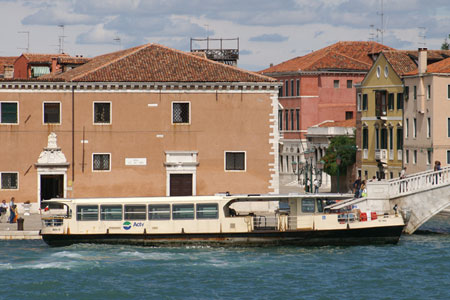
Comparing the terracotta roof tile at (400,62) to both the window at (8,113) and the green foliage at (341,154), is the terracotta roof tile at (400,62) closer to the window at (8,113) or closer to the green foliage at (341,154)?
the green foliage at (341,154)

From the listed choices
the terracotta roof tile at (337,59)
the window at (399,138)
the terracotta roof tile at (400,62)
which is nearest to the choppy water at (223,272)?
the window at (399,138)

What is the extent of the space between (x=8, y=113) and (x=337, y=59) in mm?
37918

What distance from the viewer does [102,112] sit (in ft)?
146

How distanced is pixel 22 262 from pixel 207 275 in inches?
233

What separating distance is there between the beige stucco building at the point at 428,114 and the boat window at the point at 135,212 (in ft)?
65.1

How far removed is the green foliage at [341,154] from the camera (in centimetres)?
6531

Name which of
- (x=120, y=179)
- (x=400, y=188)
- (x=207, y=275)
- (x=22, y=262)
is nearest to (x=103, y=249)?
(x=22, y=262)

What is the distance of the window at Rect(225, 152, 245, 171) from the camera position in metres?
44.8

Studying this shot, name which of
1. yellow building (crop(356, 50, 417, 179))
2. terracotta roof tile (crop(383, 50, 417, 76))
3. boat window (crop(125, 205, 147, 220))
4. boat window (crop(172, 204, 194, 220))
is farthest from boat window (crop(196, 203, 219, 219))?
terracotta roof tile (crop(383, 50, 417, 76))

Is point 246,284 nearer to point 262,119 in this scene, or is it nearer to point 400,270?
point 400,270

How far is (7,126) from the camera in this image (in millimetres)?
44281

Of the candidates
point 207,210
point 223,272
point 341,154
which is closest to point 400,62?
point 341,154

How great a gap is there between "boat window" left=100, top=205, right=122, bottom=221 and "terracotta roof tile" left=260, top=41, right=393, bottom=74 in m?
41.7

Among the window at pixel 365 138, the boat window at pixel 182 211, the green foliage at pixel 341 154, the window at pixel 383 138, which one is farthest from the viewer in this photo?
the green foliage at pixel 341 154
